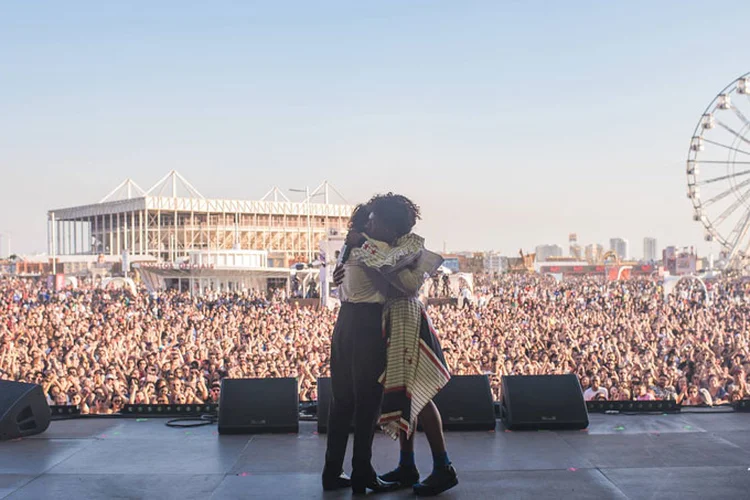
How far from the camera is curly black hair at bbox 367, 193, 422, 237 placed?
337cm

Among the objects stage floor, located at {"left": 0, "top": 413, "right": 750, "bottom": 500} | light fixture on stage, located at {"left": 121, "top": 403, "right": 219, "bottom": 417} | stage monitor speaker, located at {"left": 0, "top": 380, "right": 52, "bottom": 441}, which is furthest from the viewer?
light fixture on stage, located at {"left": 121, "top": 403, "right": 219, "bottom": 417}

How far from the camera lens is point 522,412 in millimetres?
4652

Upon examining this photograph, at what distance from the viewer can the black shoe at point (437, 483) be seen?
3.38 m

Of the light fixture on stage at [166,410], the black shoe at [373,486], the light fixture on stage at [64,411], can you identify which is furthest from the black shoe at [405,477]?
the light fixture on stage at [64,411]

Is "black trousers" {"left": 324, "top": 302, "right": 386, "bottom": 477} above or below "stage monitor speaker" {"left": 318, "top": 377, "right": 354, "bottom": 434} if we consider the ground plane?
above

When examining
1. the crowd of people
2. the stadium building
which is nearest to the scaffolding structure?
the stadium building

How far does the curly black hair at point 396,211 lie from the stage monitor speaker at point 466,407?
1645mm

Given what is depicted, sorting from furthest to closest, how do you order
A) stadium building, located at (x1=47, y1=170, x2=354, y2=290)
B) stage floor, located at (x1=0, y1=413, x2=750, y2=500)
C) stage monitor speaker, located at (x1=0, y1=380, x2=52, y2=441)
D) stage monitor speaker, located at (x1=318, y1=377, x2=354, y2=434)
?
1. stadium building, located at (x1=47, y1=170, x2=354, y2=290)
2. stage monitor speaker, located at (x1=318, y1=377, x2=354, y2=434)
3. stage monitor speaker, located at (x1=0, y1=380, x2=52, y2=441)
4. stage floor, located at (x1=0, y1=413, x2=750, y2=500)

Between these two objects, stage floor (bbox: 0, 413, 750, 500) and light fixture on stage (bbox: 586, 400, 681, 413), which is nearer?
stage floor (bbox: 0, 413, 750, 500)

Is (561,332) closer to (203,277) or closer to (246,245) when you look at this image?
(203,277)

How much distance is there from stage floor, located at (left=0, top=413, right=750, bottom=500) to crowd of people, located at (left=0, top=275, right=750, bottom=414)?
3.28 meters

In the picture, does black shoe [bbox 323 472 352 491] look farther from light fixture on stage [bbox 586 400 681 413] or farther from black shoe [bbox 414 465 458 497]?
light fixture on stage [bbox 586 400 681 413]

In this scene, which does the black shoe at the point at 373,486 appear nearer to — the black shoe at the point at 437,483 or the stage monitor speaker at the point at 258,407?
the black shoe at the point at 437,483

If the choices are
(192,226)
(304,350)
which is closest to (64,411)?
(304,350)
